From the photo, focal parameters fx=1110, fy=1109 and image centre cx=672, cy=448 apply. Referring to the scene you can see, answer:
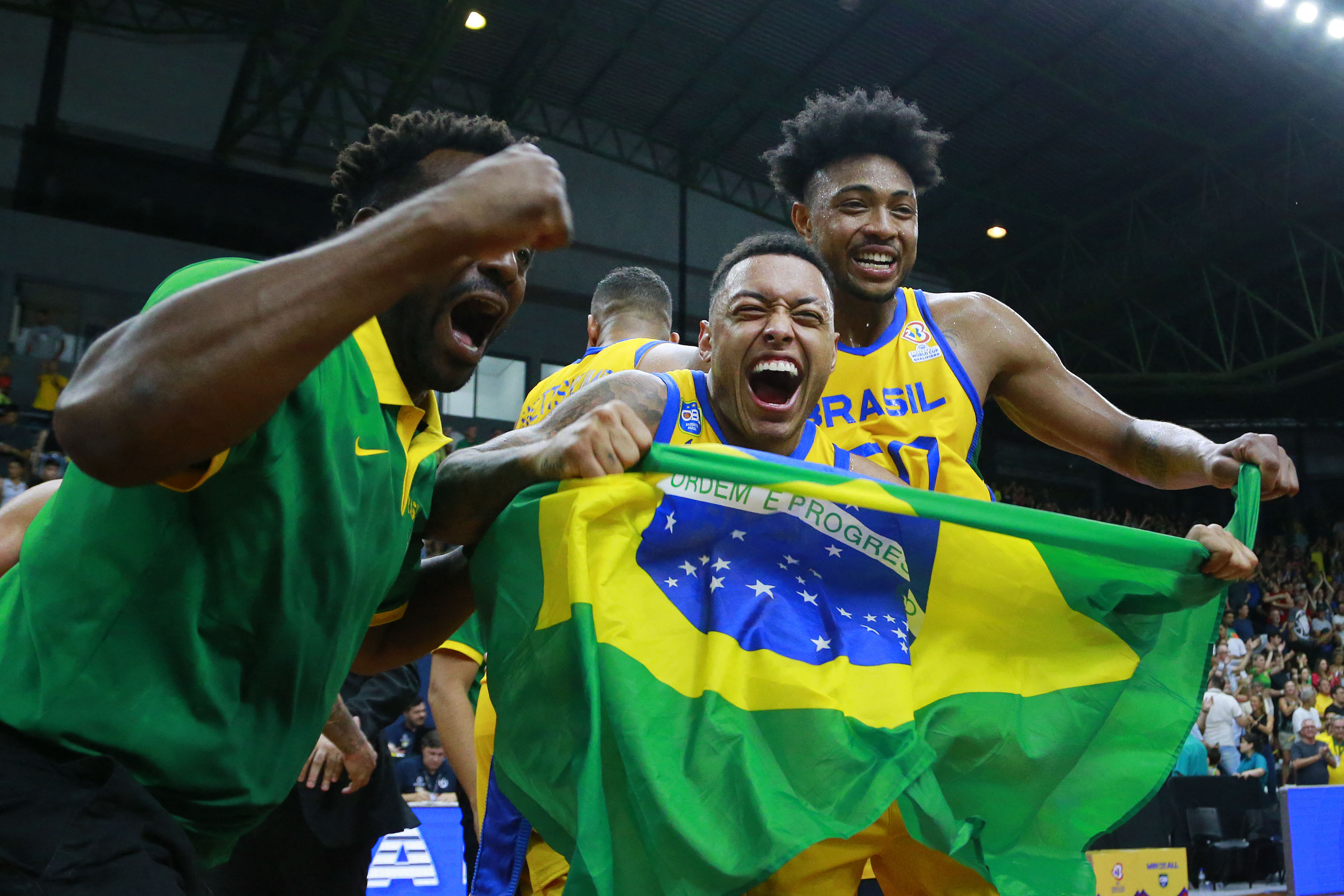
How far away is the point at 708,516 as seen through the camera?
230 cm

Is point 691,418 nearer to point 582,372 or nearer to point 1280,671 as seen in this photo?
point 582,372

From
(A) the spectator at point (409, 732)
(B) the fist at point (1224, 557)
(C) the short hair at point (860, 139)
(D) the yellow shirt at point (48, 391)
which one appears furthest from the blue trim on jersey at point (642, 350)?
(D) the yellow shirt at point (48, 391)

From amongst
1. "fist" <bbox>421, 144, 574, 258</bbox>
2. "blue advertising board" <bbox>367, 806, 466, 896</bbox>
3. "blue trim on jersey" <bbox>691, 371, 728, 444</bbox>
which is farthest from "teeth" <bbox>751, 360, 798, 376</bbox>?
"blue advertising board" <bbox>367, 806, 466, 896</bbox>

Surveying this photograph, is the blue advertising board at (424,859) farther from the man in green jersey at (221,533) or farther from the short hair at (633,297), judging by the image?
the man in green jersey at (221,533)

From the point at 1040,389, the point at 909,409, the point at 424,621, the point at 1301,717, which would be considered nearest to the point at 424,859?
the point at 424,621

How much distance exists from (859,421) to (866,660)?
4.00 ft

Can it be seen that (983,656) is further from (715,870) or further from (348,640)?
(348,640)

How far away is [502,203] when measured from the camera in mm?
1532

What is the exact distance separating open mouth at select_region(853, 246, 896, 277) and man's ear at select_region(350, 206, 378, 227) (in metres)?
1.51

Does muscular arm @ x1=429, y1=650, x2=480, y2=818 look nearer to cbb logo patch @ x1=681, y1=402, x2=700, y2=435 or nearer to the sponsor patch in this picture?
cbb logo patch @ x1=681, y1=402, x2=700, y2=435

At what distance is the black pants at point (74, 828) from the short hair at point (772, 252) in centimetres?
177

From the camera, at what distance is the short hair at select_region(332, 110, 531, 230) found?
7.62ft

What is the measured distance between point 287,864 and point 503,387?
1384 centimetres

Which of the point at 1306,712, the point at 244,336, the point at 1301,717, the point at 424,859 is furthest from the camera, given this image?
the point at 1306,712
